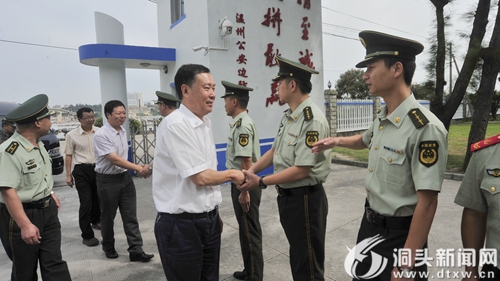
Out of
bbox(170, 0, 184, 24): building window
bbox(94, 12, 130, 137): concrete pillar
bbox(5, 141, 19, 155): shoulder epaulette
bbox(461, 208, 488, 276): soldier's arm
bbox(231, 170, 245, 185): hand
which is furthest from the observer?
bbox(170, 0, 184, 24): building window

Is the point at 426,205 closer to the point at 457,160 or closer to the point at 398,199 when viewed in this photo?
the point at 398,199

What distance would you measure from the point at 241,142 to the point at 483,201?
179 centimetres

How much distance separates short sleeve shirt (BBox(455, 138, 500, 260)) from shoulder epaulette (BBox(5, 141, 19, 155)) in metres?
2.56

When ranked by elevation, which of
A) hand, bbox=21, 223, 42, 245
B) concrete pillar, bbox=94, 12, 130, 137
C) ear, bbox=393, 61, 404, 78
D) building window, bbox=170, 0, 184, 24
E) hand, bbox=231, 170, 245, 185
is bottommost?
hand, bbox=21, 223, 42, 245

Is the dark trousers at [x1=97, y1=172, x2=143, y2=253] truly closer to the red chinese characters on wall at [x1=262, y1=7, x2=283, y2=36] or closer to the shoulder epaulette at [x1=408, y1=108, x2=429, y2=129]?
the shoulder epaulette at [x1=408, y1=108, x2=429, y2=129]

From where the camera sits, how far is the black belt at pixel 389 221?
53.9 inches

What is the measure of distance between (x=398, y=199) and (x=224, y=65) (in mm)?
4860

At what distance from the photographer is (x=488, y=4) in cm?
538

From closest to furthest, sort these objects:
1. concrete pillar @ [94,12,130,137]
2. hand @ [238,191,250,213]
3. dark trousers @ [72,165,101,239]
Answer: hand @ [238,191,250,213] < dark trousers @ [72,165,101,239] < concrete pillar @ [94,12,130,137]

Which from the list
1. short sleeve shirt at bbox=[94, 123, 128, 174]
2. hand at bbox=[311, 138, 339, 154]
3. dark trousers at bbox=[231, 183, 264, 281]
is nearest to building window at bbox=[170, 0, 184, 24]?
short sleeve shirt at bbox=[94, 123, 128, 174]

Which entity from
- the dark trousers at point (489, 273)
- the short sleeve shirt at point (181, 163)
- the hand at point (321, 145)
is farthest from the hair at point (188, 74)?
the dark trousers at point (489, 273)

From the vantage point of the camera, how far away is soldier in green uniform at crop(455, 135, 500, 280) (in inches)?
47.0

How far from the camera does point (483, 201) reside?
1.26m

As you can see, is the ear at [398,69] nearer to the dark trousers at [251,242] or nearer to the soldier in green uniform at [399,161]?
the soldier in green uniform at [399,161]
